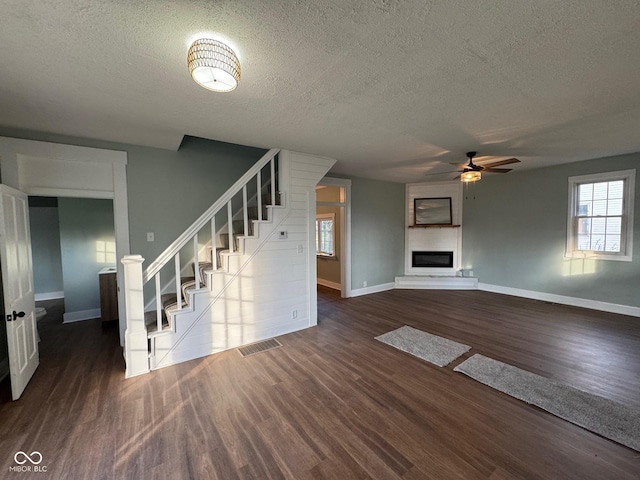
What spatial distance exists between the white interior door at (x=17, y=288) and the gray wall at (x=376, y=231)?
476 centimetres

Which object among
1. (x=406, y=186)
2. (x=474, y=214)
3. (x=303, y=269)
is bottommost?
(x=303, y=269)

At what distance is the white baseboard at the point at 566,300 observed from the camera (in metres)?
4.30

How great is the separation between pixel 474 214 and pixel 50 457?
7.39 meters

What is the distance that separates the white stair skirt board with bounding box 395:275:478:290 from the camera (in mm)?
6203

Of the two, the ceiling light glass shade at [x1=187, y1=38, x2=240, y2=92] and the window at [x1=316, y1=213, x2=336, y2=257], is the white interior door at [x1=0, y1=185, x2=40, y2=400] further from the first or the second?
the window at [x1=316, y1=213, x2=336, y2=257]

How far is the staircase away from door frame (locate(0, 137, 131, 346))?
33.4 inches

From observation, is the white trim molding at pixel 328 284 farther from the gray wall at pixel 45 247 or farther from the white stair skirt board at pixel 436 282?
the gray wall at pixel 45 247

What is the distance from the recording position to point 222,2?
1.24 metres

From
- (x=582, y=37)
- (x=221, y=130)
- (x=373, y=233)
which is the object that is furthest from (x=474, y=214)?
(x=221, y=130)

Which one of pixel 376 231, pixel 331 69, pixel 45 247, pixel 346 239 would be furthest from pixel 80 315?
pixel 376 231

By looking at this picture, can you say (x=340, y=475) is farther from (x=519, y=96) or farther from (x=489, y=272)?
(x=489, y=272)

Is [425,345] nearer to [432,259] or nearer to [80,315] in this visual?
[432,259]

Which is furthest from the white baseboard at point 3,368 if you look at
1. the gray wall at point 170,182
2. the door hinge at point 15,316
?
the gray wall at point 170,182

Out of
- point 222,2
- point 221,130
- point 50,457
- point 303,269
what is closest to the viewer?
point 222,2
